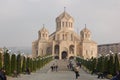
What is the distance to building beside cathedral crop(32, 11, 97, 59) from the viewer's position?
105438 mm

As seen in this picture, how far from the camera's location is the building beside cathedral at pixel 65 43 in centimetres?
10544

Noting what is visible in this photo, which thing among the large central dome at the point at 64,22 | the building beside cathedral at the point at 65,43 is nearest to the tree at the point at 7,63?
the building beside cathedral at the point at 65,43

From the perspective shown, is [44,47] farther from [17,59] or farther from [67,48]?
[17,59]

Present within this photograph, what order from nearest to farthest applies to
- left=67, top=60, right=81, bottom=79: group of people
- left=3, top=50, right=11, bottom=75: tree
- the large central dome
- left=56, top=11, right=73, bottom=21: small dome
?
1. left=67, top=60, right=81, bottom=79: group of people
2. left=3, top=50, right=11, bottom=75: tree
3. the large central dome
4. left=56, top=11, right=73, bottom=21: small dome

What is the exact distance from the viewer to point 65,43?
105m

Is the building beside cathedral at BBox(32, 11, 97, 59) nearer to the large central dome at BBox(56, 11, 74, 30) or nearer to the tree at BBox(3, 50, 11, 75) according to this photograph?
the large central dome at BBox(56, 11, 74, 30)

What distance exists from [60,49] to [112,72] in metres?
68.8

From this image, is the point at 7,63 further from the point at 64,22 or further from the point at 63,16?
the point at 63,16

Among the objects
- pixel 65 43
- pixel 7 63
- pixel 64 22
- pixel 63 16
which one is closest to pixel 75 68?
pixel 7 63

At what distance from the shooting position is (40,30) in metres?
107

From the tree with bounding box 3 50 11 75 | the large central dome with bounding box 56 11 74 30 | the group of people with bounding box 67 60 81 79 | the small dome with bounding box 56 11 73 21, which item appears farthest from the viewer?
the small dome with bounding box 56 11 73 21

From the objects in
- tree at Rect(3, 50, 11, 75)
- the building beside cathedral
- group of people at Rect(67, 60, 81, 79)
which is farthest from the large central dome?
tree at Rect(3, 50, 11, 75)

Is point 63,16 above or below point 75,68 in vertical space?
above

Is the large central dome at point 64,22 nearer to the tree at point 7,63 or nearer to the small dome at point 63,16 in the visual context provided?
the small dome at point 63,16
